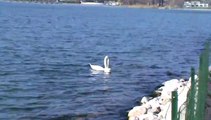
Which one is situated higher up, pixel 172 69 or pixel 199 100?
pixel 199 100

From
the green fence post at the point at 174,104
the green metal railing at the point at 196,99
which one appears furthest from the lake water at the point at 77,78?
the green fence post at the point at 174,104

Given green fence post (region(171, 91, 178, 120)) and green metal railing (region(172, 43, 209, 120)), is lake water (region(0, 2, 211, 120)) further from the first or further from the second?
green fence post (region(171, 91, 178, 120))

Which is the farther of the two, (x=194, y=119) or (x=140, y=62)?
(x=140, y=62)

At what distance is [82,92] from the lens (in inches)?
888

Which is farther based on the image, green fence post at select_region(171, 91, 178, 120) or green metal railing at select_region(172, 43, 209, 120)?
green metal railing at select_region(172, 43, 209, 120)

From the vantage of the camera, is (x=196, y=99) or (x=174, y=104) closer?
(x=174, y=104)

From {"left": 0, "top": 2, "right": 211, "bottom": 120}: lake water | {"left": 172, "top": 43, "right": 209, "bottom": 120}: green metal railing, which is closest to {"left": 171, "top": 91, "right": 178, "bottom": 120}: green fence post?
{"left": 172, "top": 43, "right": 209, "bottom": 120}: green metal railing

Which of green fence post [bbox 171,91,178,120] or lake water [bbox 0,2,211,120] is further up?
green fence post [bbox 171,91,178,120]

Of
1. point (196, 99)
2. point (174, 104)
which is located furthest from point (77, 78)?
point (174, 104)

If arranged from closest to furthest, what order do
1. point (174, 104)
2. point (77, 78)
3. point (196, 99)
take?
point (174, 104) < point (196, 99) < point (77, 78)

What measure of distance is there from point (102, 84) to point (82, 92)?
2915mm

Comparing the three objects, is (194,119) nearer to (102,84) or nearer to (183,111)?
(183,111)

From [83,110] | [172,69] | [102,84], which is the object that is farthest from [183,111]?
[172,69]

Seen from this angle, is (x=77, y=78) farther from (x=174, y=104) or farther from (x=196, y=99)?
(x=174, y=104)
